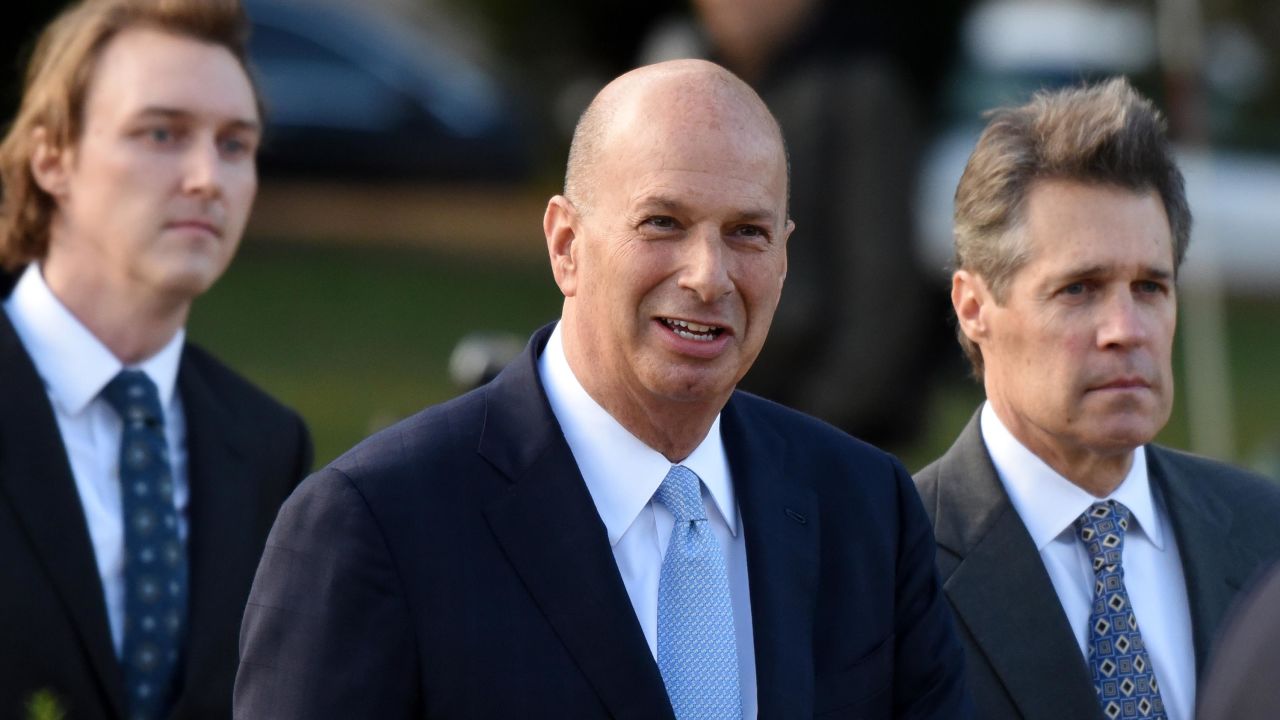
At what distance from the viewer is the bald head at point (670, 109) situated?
334 cm

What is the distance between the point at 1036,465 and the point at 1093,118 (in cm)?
65

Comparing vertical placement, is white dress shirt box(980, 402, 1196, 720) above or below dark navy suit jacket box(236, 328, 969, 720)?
above

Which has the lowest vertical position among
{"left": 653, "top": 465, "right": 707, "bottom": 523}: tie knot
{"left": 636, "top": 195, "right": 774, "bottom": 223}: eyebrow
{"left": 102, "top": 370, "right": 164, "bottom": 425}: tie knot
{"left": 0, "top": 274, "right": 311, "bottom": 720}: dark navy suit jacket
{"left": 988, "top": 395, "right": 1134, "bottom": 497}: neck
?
{"left": 0, "top": 274, "right": 311, "bottom": 720}: dark navy suit jacket

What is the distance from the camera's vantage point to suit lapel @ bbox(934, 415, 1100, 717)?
3.78 m

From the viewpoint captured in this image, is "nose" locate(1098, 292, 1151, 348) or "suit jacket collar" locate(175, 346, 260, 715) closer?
"nose" locate(1098, 292, 1151, 348)

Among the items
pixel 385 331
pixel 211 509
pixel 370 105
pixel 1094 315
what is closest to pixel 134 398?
pixel 211 509

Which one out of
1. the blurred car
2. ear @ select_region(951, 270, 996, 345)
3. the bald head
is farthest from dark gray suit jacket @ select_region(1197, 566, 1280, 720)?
the blurred car

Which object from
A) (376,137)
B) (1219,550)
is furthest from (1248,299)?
(1219,550)

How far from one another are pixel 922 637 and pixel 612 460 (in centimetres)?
59

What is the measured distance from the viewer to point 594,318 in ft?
11.1

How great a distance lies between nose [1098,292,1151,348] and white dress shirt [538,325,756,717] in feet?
2.72

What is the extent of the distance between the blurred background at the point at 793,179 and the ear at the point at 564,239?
1.52 metres

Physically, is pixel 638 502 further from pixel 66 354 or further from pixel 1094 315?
pixel 66 354

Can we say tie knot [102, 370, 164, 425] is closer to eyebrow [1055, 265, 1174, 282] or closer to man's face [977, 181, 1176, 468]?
man's face [977, 181, 1176, 468]
